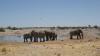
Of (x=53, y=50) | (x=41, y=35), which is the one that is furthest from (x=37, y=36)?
(x=53, y=50)

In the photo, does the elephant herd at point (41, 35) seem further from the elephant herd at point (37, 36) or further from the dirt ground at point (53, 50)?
the dirt ground at point (53, 50)

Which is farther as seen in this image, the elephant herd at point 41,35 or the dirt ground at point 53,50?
the elephant herd at point 41,35

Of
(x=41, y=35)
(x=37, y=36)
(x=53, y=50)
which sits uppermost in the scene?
(x=41, y=35)

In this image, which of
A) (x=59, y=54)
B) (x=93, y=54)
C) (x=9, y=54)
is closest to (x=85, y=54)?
(x=93, y=54)

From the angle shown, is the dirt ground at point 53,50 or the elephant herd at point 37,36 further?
the elephant herd at point 37,36

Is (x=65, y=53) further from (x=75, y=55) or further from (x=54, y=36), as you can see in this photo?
(x=54, y=36)

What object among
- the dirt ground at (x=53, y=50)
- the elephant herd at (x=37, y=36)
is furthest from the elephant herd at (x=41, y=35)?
the dirt ground at (x=53, y=50)

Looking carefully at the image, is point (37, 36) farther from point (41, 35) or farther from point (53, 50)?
point (53, 50)

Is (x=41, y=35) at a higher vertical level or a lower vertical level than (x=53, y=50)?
higher

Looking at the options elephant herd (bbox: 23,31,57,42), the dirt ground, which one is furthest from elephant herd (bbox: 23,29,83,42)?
the dirt ground

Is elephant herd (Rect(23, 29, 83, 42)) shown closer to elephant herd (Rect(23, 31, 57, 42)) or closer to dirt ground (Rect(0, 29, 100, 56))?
elephant herd (Rect(23, 31, 57, 42))

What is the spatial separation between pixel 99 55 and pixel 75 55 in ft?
6.51

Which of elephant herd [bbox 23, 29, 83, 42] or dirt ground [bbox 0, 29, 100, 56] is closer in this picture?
dirt ground [bbox 0, 29, 100, 56]

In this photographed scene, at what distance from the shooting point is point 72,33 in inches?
2015
